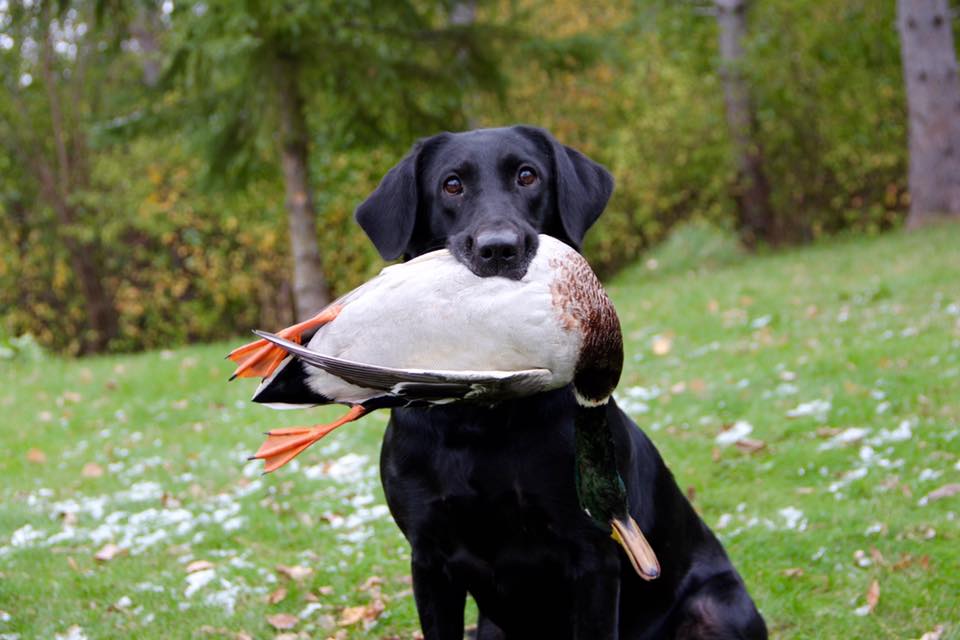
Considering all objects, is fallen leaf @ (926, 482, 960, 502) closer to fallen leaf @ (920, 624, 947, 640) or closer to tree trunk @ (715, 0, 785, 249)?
fallen leaf @ (920, 624, 947, 640)

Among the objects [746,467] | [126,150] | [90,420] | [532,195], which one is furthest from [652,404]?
[126,150]

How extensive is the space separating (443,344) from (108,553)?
10.8 feet

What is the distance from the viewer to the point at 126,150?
16.0 meters

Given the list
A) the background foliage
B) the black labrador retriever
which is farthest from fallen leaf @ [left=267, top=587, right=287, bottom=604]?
the background foliage

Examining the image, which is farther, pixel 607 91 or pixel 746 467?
pixel 607 91

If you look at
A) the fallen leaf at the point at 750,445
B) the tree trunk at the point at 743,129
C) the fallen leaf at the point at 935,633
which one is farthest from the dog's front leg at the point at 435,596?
the tree trunk at the point at 743,129

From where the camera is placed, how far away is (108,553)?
16.4 ft

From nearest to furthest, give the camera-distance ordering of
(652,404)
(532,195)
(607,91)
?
1. (532,195)
2. (652,404)
3. (607,91)

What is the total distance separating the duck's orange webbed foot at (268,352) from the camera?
2490 mm

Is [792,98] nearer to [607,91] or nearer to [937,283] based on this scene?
[607,91]

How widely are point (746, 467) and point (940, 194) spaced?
1025 cm

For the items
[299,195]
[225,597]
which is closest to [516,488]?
[225,597]

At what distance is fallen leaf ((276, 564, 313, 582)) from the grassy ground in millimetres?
34

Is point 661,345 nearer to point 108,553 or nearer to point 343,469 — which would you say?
point 343,469
